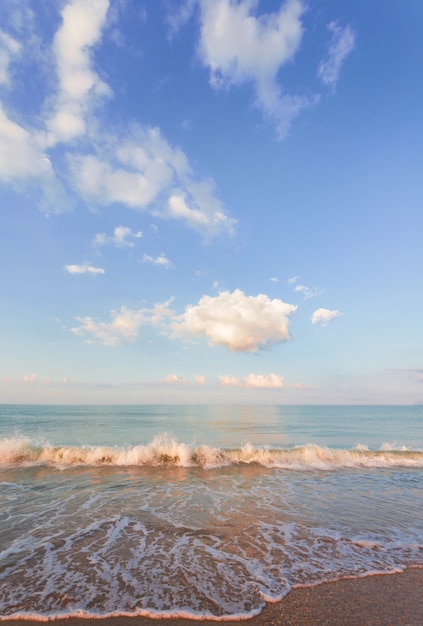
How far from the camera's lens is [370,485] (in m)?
14.1

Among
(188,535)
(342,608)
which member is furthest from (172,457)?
(342,608)

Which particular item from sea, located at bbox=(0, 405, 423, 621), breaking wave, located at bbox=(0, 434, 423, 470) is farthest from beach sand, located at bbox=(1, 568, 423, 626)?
breaking wave, located at bbox=(0, 434, 423, 470)

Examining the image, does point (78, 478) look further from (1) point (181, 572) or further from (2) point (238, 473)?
(1) point (181, 572)

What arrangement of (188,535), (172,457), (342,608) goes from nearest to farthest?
(342,608), (188,535), (172,457)

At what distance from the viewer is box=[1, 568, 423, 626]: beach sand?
4.54m

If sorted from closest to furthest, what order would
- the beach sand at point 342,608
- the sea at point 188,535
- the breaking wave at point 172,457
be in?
the beach sand at point 342,608 < the sea at point 188,535 < the breaking wave at point 172,457

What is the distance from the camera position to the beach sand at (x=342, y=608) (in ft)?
14.9

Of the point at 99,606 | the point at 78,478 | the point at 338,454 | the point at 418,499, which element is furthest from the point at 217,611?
the point at 338,454

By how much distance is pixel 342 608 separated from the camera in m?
4.91

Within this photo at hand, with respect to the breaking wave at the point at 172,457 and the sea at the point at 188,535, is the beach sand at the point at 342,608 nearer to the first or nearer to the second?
the sea at the point at 188,535

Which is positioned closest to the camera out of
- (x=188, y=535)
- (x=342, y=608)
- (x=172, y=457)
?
(x=342, y=608)

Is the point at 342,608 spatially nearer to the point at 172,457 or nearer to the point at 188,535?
the point at 188,535

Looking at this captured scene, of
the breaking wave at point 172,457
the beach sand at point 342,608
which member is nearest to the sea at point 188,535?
the beach sand at point 342,608

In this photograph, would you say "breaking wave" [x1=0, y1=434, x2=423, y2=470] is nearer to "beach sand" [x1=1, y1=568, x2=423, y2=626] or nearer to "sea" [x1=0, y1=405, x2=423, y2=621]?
"sea" [x1=0, y1=405, x2=423, y2=621]
